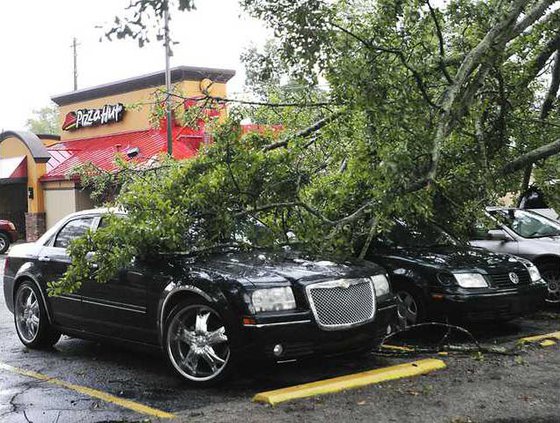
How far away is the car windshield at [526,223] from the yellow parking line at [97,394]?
6.12 m

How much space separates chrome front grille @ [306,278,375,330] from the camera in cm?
533

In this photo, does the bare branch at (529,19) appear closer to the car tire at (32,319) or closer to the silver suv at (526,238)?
the silver suv at (526,238)

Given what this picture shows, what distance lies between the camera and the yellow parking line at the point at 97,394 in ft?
15.8

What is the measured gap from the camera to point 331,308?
17.7 feet

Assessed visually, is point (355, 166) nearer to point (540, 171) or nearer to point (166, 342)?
point (166, 342)

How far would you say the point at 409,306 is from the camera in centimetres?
728

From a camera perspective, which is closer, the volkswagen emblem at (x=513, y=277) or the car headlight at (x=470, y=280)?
the car headlight at (x=470, y=280)

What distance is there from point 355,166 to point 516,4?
89.0 inches

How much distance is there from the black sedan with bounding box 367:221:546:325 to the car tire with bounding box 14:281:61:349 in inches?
145

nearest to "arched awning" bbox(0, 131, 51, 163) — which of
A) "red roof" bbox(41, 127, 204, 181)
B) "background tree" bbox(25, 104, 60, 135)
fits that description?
"red roof" bbox(41, 127, 204, 181)

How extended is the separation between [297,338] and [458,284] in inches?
101

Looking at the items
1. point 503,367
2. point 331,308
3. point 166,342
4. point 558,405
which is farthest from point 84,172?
point 558,405

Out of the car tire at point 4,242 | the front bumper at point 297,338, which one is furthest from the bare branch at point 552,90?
the car tire at point 4,242

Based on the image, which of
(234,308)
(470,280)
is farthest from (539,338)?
(234,308)
